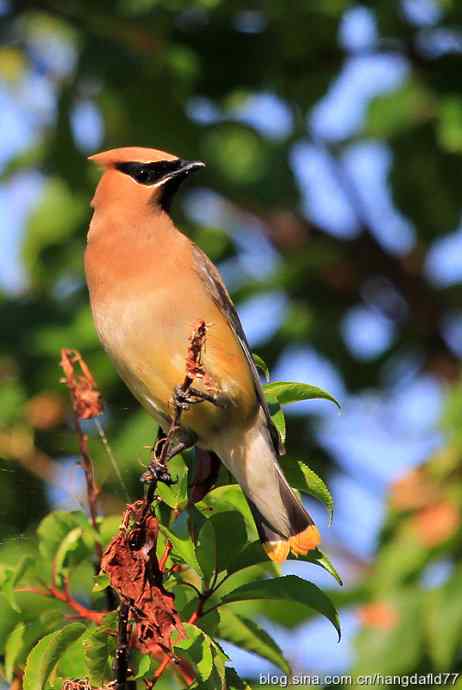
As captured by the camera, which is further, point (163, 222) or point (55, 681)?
point (163, 222)

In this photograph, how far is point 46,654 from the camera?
2.79m

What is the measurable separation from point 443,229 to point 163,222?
9.90 ft

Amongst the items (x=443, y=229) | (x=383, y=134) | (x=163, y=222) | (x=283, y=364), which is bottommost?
(x=283, y=364)

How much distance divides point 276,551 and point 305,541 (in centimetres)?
35

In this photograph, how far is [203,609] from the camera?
115 inches

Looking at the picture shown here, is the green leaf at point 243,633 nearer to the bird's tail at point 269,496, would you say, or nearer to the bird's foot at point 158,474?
the bird's tail at point 269,496

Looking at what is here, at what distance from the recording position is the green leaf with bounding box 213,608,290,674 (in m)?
3.18

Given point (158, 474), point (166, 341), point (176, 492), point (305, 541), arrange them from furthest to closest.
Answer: point (166, 341)
point (305, 541)
point (176, 492)
point (158, 474)

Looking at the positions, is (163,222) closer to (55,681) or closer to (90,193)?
(55,681)

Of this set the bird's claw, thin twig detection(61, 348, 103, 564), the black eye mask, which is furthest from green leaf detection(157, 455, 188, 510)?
the black eye mask

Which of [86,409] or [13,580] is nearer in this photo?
[13,580]

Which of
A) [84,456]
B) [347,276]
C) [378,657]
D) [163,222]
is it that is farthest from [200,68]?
[84,456]

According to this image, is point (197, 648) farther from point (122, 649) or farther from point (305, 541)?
point (305, 541)

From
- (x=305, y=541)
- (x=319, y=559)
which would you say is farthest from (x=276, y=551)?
(x=305, y=541)
